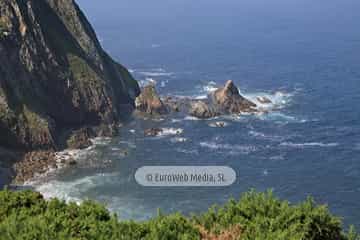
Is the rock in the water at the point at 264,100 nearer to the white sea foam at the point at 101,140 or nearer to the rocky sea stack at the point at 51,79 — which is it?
the rocky sea stack at the point at 51,79

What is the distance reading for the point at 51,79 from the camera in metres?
115

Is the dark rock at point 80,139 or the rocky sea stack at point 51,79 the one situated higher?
the rocky sea stack at point 51,79

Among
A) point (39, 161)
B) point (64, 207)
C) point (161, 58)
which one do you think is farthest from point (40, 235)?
point (161, 58)

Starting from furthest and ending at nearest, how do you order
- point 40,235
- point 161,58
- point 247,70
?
point 161,58
point 247,70
point 40,235

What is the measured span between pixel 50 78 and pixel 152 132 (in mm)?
23830

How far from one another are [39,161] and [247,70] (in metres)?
87.4

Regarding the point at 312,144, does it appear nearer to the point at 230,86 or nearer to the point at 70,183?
the point at 230,86

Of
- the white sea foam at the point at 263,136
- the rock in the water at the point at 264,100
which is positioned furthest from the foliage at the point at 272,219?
the rock in the water at the point at 264,100

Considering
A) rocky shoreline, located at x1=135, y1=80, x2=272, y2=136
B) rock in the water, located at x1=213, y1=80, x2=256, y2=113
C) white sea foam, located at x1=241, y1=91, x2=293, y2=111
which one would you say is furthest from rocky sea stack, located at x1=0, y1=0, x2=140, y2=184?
white sea foam, located at x1=241, y1=91, x2=293, y2=111

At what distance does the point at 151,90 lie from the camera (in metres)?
128

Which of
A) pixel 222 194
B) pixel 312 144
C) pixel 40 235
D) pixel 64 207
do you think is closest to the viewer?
pixel 40 235

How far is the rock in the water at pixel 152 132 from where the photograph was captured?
112 m

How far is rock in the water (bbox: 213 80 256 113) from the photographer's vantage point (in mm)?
125750

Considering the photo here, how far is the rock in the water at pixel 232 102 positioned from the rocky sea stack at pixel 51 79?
21271 millimetres
